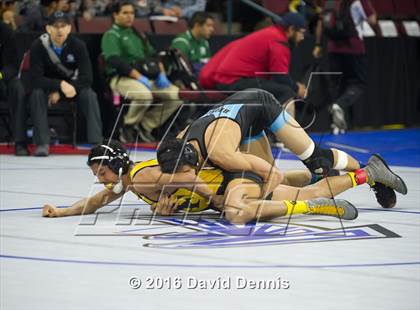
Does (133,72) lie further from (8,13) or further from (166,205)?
(166,205)

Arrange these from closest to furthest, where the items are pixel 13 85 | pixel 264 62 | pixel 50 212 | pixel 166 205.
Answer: pixel 166 205 → pixel 50 212 → pixel 13 85 → pixel 264 62

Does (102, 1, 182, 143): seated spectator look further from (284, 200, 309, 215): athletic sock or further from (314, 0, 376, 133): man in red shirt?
(284, 200, 309, 215): athletic sock

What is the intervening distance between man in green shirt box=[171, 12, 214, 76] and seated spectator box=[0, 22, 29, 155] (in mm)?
2578

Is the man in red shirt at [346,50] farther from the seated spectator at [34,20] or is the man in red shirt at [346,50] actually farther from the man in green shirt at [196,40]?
the seated spectator at [34,20]

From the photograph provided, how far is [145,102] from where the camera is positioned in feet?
47.3

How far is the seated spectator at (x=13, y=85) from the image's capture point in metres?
13.3

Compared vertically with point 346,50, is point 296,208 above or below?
above

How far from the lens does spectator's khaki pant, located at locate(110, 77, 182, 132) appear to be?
14.4m

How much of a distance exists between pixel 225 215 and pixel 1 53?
6.18m

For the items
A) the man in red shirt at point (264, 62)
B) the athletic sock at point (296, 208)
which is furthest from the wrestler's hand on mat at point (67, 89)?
the athletic sock at point (296, 208)

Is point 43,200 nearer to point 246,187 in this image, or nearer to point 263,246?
point 246,187

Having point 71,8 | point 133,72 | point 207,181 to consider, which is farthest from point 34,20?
point 207,181

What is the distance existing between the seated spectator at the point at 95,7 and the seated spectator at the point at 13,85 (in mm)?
3005

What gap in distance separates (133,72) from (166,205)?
627 cm
